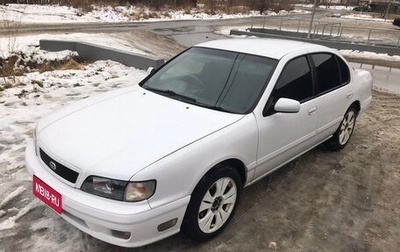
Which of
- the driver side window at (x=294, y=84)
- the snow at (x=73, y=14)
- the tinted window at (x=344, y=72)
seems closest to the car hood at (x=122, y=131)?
the driver side window at (x=294, y=84)

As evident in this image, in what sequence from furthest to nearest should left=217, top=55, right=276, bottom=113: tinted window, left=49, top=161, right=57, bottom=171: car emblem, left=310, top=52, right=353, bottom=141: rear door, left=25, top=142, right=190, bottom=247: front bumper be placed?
1. left=310, top=52, right=353, bottom=141: rear door
2. left=217, top=55, right=276, bottom=113: tinted window
3. left=49, top=161, right=57, bottom=171: car emblem
4. left=25, top=142, right=190, bottom=247: front bumper

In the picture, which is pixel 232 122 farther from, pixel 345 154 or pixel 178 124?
pixel 345 154

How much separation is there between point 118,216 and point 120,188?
0.59 feet

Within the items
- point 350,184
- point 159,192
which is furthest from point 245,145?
point 350,184

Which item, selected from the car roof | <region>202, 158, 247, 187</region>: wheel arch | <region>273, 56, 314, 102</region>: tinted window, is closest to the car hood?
<region>202, 158, 247, 187</region>: wheel arch

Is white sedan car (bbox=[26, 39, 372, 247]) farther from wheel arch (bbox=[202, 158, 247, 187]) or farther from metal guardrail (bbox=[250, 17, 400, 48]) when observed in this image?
metal guardrail (bbox=[250, 17, 400, 48])

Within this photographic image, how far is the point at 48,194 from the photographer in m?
2.64

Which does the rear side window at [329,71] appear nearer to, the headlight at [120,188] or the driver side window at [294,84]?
the driver side window at [294,84]

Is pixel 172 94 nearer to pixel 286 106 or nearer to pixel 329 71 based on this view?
pixel 286 106

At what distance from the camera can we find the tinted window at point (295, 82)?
3.43 m

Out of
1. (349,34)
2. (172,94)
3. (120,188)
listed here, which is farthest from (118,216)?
(349,34)

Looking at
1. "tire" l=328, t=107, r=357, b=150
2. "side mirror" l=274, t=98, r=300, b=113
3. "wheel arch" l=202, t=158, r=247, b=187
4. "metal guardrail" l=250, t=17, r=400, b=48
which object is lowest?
"metal guardrail" l=250, t=17, r=400, b=48

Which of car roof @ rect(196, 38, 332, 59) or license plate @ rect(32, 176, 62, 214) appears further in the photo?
car roof @ rect(196, 38, 332, 59)

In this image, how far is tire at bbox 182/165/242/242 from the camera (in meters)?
2.67
